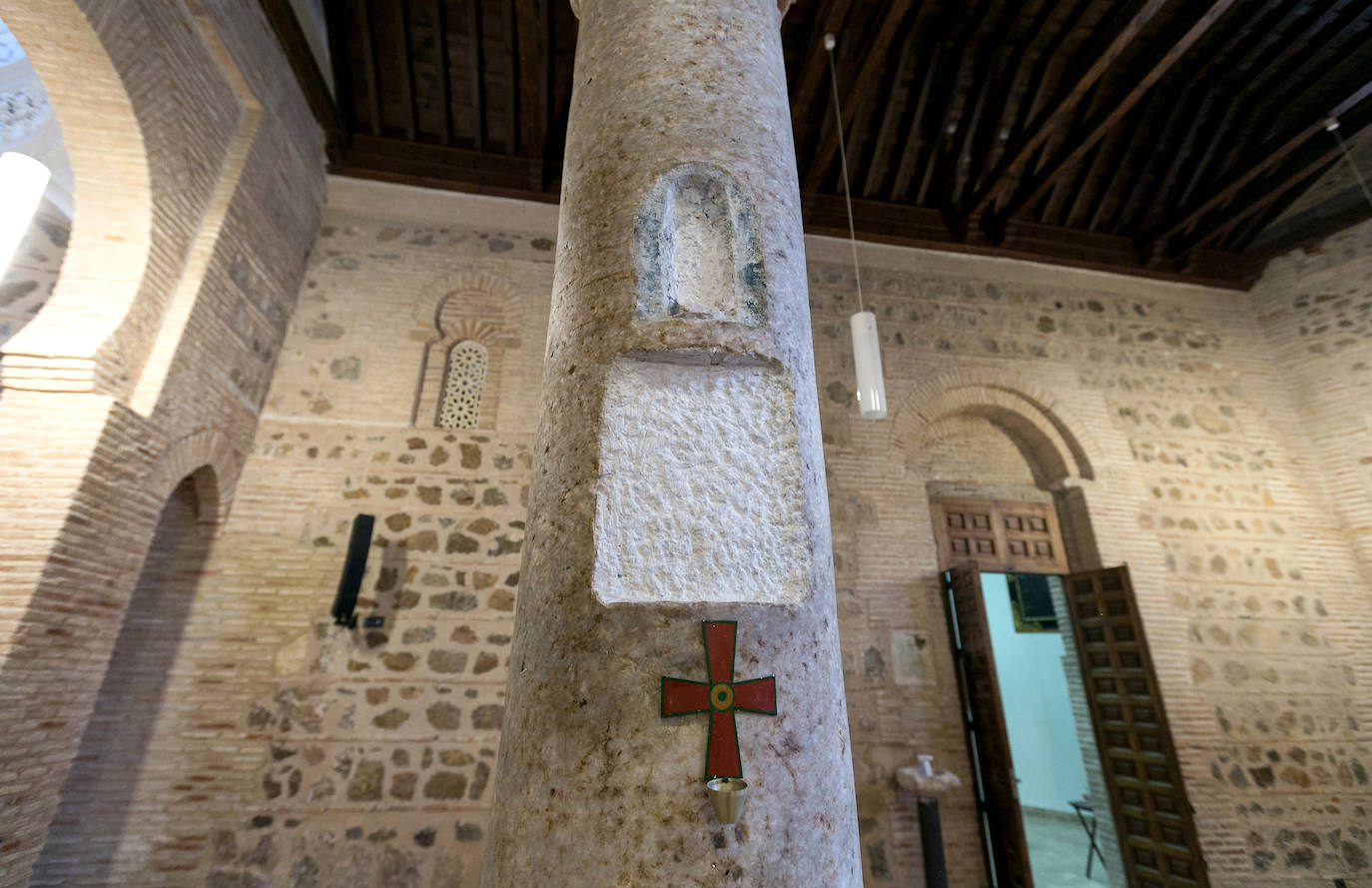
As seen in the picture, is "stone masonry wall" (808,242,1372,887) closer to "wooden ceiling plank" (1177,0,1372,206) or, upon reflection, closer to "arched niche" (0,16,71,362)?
"wooden ceiling plank" (1177,0,1372,206)

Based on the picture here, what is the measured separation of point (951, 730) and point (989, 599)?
4.24 metres

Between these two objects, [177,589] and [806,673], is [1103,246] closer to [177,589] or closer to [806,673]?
[806,673]

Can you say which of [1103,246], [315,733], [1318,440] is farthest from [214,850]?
[1318,440]

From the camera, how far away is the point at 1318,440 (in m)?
6.02

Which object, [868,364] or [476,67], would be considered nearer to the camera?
[868,364]

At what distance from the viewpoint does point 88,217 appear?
3.41 metres

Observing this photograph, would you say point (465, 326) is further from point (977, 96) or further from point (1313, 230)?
point (1313, 230)

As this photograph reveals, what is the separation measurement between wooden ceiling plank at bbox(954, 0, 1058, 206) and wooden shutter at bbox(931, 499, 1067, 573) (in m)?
3.12

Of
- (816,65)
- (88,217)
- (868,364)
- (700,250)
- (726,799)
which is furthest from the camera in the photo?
(816,65)

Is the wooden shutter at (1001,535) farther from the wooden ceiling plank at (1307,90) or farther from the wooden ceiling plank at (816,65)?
the wooden ceiling plank at (1307,90)

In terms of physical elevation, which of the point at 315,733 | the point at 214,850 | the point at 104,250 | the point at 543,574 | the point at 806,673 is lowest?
the point at 214,850

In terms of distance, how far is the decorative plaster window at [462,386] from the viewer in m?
4.85

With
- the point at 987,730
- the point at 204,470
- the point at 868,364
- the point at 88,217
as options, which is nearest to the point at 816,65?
the point at 868,364

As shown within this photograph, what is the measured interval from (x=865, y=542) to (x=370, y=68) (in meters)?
5.53
